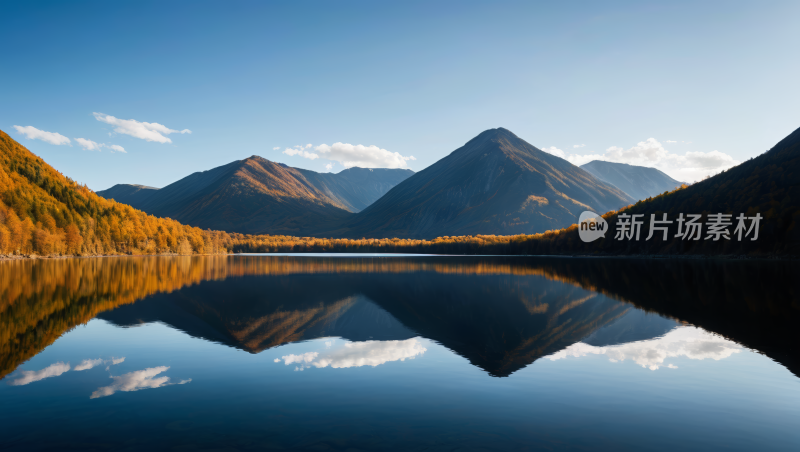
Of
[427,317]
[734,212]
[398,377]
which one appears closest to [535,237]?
[734,212]

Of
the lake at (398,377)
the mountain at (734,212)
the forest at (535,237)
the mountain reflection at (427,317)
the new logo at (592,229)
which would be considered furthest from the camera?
the new logo at (592,229)

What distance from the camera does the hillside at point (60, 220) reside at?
388 ft

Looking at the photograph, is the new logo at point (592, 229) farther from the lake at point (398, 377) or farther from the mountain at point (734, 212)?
the lake at point (398, 377)

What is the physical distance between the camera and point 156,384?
41.6ft

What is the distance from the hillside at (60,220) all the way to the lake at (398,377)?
389 ft

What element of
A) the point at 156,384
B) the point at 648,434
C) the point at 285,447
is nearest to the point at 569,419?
the point at 648,434

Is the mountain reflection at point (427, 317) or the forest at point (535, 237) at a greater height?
the forest at point (535, 237)

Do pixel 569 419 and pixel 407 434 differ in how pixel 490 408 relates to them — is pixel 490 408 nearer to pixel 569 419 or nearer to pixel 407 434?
pixel 569 419

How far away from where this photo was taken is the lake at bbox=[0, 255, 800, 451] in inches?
358

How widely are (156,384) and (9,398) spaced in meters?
3.32

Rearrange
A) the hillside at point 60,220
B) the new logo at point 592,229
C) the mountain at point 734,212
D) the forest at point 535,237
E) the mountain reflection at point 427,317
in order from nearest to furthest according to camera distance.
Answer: the mountain reflection at point 427,317, the mountain at point 734,212, the forest at point 535,237, the hillside at point 60,220, the new logo at point 592,229

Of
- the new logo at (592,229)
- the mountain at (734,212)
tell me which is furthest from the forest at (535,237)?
the new logo at (592,229)

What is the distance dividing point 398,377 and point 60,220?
541 ft

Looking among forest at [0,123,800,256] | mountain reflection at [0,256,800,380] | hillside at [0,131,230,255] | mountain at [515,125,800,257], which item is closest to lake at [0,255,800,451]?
mountain reflection at [0,256,800,380]
